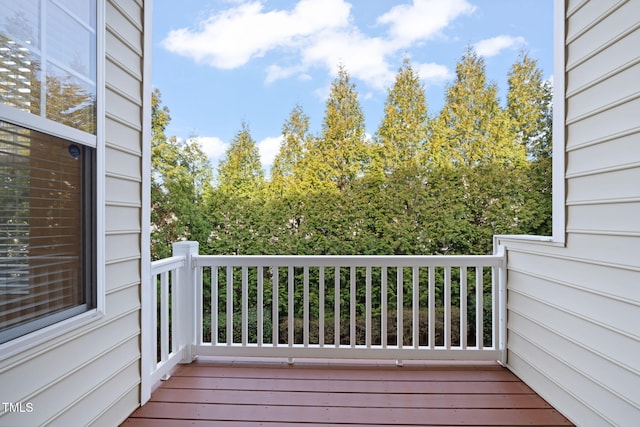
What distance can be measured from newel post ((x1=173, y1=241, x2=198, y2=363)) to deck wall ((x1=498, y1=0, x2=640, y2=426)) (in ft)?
8.32

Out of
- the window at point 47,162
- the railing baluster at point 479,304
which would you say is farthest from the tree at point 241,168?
the window at point 47,162

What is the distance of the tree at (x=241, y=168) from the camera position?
4.70m

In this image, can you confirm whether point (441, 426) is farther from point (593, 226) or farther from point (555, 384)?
point (593, 226)

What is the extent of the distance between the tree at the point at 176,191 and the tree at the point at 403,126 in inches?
89.3

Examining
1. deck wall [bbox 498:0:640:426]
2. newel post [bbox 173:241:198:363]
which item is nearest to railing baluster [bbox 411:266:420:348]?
deck wall [bbox 498:0:640:426]

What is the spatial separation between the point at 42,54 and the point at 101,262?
919 millimetres

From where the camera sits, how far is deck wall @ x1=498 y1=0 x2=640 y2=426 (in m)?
1.69

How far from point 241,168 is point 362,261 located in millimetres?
2419

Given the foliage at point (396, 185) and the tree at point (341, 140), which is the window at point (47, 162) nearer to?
the foliage at point (396, 185)

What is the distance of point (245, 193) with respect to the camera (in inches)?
184

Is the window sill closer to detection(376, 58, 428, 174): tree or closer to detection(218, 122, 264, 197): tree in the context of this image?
detection(218, 122, 264, 197): tree

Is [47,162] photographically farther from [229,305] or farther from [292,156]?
[292,156]

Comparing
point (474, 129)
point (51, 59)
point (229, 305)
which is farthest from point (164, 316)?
point (474, 129)

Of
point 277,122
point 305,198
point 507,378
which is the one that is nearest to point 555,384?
point 507,378
